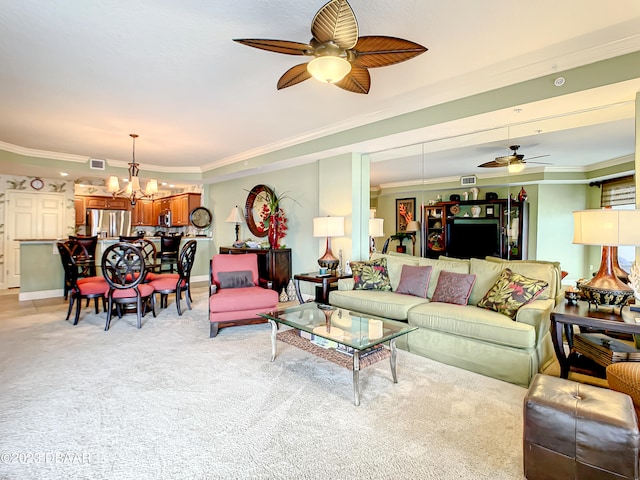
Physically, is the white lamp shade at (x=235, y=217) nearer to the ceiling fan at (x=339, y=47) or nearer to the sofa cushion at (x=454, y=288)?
the sofa cushion at (x=454, y=288)

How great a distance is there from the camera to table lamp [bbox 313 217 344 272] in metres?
4.71

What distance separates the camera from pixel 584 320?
→ 237cm

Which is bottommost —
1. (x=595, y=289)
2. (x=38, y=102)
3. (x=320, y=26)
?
(x=595, y=289)

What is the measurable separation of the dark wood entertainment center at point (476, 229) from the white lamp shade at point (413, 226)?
0.09 metres

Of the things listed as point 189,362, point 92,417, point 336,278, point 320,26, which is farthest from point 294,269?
point 320,26

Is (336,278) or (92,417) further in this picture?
(336,278)

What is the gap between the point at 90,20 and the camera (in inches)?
92.3

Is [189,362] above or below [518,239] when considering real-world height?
below

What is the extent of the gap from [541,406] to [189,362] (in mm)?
2748

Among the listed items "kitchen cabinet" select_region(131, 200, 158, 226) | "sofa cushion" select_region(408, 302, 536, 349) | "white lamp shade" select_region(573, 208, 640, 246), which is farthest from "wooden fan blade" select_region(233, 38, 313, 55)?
"kitchen cabinet" select_region(131, 200, 158, 226)

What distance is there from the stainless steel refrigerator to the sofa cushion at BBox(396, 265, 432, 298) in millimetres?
7932

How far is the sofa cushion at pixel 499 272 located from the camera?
3.08m

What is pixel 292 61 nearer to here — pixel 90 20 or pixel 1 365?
pixel 90 20

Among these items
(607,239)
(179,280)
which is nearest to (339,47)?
(607,239)
